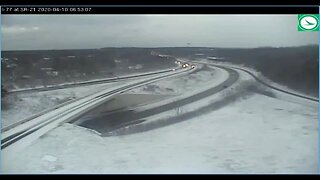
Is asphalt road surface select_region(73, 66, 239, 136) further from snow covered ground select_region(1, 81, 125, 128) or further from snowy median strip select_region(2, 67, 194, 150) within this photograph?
snow covered ground select_region(1, 81, 125, 128)

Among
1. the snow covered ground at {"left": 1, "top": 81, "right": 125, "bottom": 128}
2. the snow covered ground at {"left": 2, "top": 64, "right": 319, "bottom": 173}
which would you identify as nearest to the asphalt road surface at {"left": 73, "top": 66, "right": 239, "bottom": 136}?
the snow covered ground at {"left": 2, "top": 64, "right": 319, "bottom": 173}

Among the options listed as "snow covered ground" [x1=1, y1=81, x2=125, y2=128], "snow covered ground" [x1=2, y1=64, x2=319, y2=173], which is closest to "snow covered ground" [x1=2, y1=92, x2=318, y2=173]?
"snow covered ground" [x1=2, y1=64, x2=319, y2=173]

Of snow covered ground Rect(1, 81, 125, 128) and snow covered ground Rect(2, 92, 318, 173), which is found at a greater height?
snow covered ground Rect(1, 81, 125, 128)

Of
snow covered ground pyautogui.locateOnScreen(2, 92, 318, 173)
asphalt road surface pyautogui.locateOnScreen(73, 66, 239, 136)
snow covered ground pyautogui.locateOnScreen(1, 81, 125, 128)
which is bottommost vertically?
snow covered ground pyautogui.locateOnScreen(2, 92, 318, 173)

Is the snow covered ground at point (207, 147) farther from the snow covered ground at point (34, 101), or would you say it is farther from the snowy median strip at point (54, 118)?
the snow covered ground at point (34, 101)

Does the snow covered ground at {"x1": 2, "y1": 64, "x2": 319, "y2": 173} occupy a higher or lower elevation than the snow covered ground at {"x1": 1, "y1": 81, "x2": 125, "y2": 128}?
lower

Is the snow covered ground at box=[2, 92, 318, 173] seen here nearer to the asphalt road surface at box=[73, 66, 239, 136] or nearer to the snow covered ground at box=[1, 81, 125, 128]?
the asphalt road surface at box=[73, 66, 239, 136]

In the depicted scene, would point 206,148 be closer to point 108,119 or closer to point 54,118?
point 108,119

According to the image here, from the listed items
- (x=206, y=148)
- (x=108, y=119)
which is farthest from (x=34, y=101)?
(x=206, y=148)
